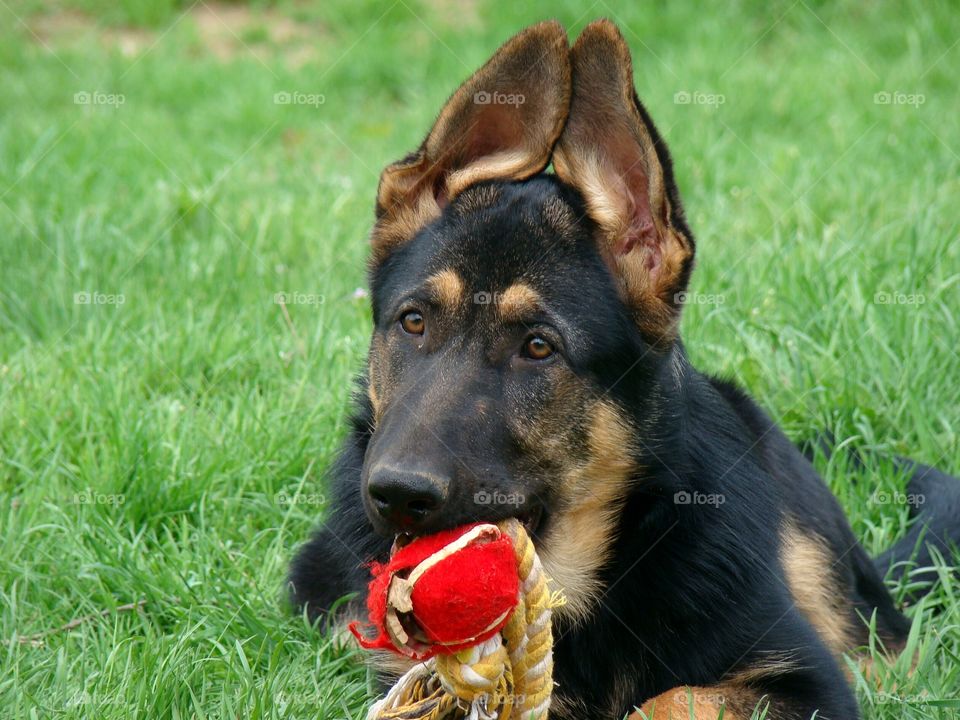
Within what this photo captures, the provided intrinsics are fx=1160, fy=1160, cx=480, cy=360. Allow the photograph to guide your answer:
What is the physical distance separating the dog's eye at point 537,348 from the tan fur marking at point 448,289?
0.79 ft

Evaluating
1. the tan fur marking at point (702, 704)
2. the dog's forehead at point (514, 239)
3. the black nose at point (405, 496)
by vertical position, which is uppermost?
the dog's forehead at point (514, 239)

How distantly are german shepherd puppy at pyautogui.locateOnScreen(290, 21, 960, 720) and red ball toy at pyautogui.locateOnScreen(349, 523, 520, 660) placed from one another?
0.74 ft

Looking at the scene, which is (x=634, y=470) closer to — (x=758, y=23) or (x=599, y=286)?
(x=599, y=286)

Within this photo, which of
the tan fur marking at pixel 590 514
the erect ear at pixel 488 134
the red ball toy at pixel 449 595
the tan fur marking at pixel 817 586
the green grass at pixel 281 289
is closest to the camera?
the red ball toy at pixel 449 595

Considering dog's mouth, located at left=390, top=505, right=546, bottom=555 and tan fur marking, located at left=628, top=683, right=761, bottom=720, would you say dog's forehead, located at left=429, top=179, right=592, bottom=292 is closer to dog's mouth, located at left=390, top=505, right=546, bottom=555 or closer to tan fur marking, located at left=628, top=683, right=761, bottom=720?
dog's mouth, located at left=390, top=505, right=546, bottom=555

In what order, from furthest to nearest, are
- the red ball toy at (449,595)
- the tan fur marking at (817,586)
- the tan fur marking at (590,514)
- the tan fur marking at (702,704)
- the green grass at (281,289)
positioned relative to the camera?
the tan fur marking at (817,586) < the green grass at (281,289) < the tan fur marking at (590,514) < the tan fur marking at (702,704) < the red ball toy at (449,595)

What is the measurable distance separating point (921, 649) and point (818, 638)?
0.45 metres

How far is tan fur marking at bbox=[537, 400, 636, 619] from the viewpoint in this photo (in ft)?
11.6

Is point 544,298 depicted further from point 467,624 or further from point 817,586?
point 817,586

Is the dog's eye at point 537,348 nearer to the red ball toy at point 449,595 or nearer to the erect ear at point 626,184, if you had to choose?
the erect ear at point 626,184

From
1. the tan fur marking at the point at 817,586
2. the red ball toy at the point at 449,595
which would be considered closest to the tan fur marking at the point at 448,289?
the red ball toy at the point at 449,595

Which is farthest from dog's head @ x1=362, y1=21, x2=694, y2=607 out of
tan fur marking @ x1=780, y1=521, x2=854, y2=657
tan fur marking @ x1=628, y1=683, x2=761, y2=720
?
tan fur marking @ x1=780, y1=521, x2=854, y2=657

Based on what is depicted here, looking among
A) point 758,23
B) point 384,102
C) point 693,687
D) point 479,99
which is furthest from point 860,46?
point 693,687

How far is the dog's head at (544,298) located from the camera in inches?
132
